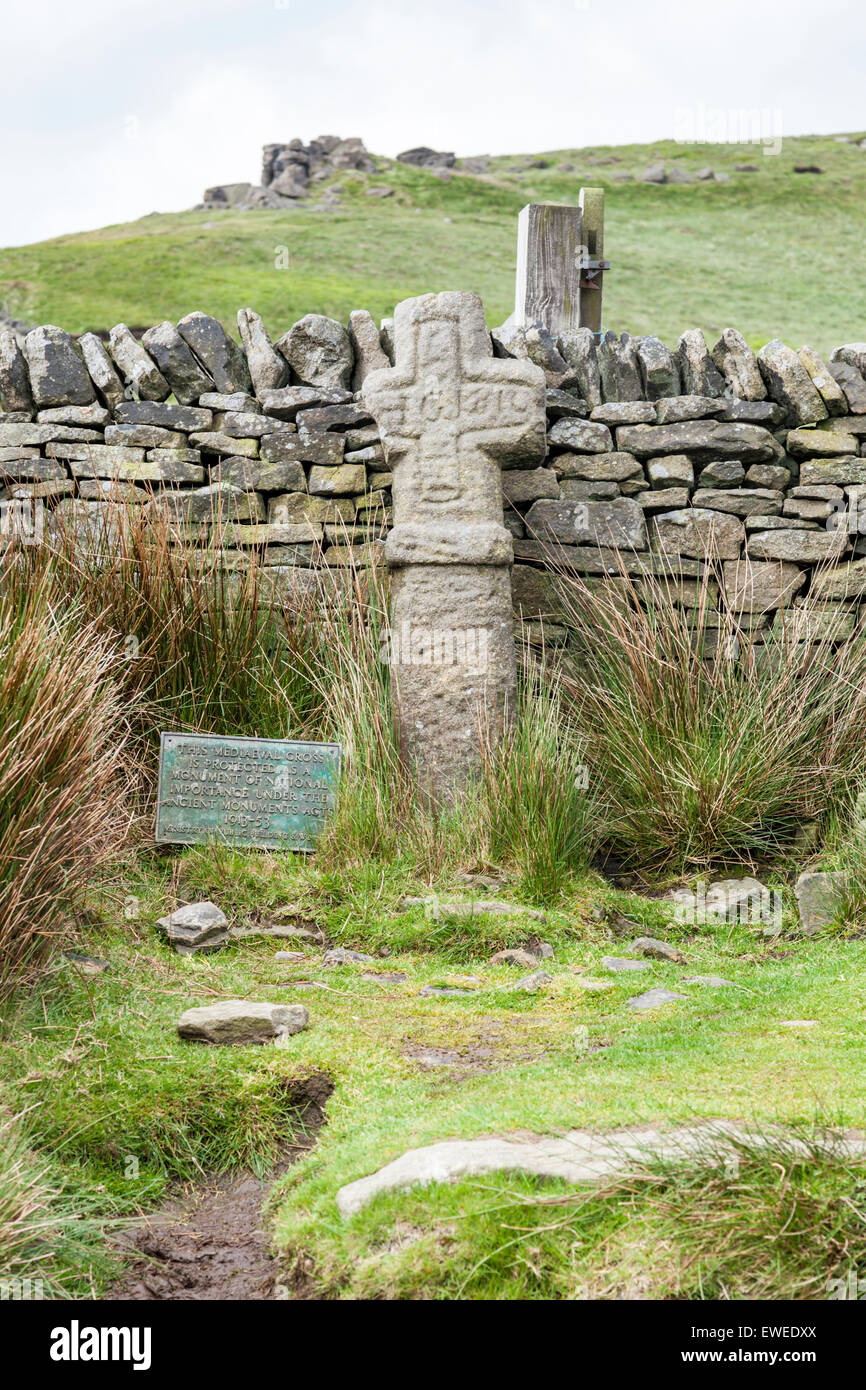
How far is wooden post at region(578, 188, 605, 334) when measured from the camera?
6.60 metres

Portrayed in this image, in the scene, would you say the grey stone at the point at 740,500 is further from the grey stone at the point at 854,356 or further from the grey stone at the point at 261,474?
the grey stone at the point at 261,474

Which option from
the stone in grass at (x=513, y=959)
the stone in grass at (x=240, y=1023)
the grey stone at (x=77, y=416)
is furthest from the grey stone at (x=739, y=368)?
the stone in grass at (x=240, y=1023)

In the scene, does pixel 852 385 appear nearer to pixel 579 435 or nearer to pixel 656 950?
pixel 579 435

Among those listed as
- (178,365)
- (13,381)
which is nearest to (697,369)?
(178,365)

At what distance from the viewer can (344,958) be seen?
417cm

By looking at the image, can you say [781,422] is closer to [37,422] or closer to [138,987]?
[37,422]

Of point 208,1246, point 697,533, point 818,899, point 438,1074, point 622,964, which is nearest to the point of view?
point 208,1246

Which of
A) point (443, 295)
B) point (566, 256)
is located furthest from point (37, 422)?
point (566, 256)

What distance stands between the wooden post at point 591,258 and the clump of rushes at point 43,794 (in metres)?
4.03

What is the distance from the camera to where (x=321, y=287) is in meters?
28.5

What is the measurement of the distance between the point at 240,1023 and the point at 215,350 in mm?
3888

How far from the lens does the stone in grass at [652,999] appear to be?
11.8 feet

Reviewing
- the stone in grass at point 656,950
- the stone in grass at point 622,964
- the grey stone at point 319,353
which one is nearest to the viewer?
the stone in grass at point 622,964
